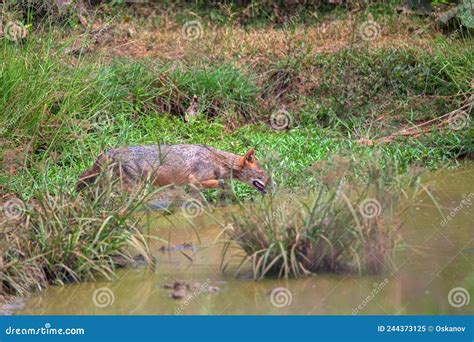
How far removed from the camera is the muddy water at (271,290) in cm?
712

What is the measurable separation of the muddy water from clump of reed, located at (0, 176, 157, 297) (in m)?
0.14

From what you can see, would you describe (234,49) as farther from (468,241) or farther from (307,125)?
(468,241)

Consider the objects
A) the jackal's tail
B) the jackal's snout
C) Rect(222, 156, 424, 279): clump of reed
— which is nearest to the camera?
Rect(222, 156, 424, 279): clump of reed

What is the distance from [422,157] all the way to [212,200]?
2909mm

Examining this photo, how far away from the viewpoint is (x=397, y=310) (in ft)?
23.2

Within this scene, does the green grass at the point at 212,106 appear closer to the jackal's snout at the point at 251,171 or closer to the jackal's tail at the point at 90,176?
the jackal's snout at the point at 251,171

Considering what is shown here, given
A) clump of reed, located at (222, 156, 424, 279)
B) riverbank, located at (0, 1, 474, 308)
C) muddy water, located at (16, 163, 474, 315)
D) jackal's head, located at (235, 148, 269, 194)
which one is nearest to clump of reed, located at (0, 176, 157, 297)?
muddy water, located at (16, 163, 474, 315)

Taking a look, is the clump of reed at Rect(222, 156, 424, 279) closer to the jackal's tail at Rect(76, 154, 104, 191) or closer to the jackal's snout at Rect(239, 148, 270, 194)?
the jackal's tail at Rect(76, 154, 104, 191)

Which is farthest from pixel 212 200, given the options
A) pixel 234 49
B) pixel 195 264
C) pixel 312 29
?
pixel 312 29

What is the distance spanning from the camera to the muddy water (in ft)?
23.4

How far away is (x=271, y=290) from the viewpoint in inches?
290

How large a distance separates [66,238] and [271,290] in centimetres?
161

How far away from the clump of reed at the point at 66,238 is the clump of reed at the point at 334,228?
0.86 meters

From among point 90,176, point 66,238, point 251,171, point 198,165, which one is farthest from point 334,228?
point 198,165
